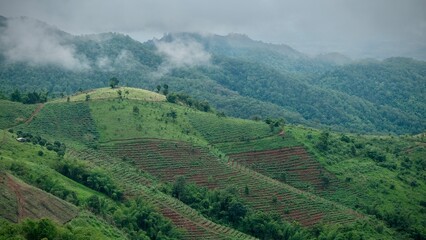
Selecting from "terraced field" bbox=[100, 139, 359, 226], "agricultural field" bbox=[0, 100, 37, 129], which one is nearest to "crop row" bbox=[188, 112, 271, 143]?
"terraced field" bbox=[100, 139, 359, 226]

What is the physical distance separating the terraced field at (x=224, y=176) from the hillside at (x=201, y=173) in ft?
0.70

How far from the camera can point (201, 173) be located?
101 m

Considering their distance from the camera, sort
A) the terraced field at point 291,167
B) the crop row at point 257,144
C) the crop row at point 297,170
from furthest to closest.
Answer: the crop row at point 257,144 < the terraced field at point 291,167 < the crop row at point 297,170

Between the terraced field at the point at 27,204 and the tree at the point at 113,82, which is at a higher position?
the tree at the point at 113,82

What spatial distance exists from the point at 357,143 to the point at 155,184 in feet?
191

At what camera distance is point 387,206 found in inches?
3922

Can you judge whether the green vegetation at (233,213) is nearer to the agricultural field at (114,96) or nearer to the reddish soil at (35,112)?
the reddish soil at (35,112)

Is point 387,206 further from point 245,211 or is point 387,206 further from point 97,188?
point 97,188

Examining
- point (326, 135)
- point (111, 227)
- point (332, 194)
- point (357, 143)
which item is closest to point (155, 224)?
point (111, 227)

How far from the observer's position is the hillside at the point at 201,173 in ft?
259

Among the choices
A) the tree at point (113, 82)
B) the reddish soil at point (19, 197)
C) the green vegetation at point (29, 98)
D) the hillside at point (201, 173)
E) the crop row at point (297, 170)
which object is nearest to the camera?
the reddish soil at point (19, 197)

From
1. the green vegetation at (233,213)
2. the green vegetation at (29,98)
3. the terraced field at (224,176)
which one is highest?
the green vegetation at (29,98)

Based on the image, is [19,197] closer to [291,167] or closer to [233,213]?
[233,213]

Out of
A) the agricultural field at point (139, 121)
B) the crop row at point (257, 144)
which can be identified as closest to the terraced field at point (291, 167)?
the crop row at point (257, 144)
